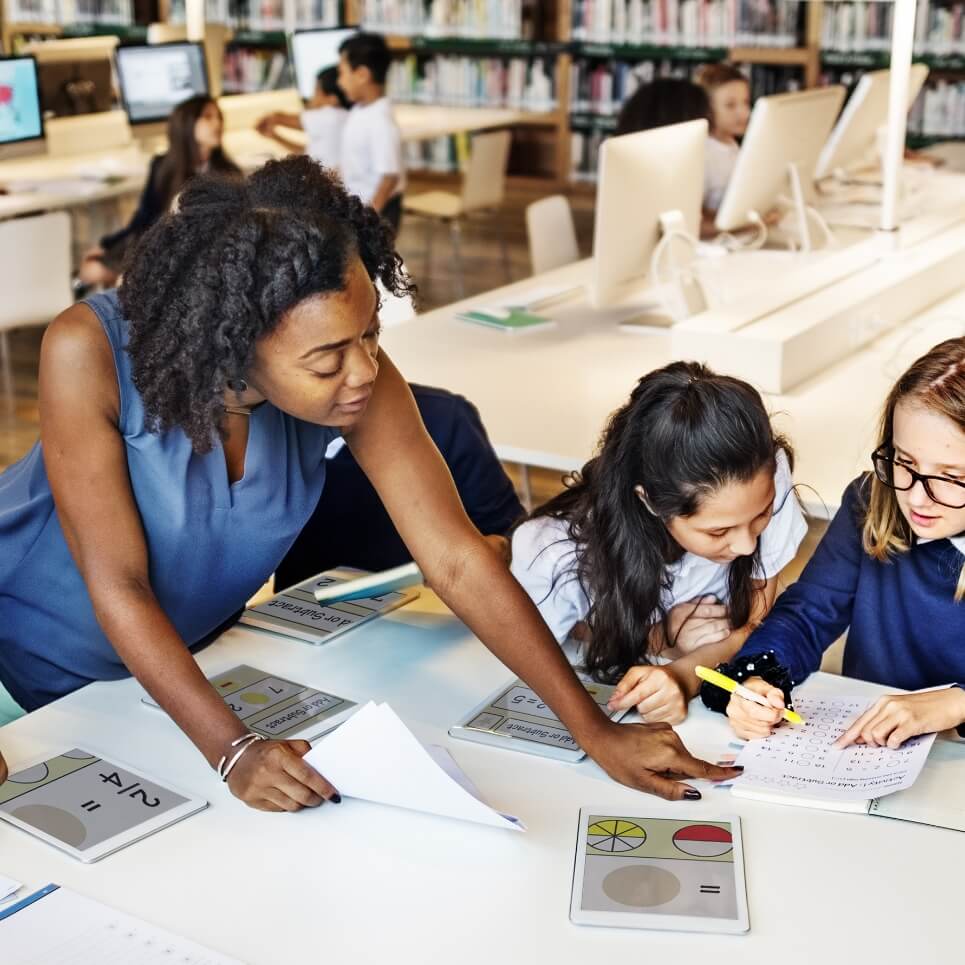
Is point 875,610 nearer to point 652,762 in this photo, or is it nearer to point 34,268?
point 652,762

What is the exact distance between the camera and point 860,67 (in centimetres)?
732

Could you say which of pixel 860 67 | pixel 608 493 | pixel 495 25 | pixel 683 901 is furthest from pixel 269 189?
pixel 495 25

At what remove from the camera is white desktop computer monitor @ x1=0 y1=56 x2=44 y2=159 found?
541 centimetres

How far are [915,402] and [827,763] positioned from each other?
445mm

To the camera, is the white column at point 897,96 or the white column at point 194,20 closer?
the white column at point 897,96

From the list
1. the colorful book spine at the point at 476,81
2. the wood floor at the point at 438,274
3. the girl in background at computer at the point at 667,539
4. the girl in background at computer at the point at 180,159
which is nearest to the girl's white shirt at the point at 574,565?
the girl in background at computer at the point at 667,539

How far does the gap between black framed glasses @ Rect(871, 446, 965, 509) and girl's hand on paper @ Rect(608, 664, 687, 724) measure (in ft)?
1.18

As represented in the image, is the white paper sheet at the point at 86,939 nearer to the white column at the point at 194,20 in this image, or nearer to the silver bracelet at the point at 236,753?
the silver bracelet at the point at 236,753

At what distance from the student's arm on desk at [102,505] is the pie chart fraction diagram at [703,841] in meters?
0.46

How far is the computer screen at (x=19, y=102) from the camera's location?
541 cm

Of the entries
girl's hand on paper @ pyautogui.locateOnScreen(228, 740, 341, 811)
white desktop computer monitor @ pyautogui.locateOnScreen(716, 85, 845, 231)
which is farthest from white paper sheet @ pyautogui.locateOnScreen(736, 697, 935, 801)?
white desktop computer monitor @ pyautogui.locateOnScreen(716, 85, 845, 231)

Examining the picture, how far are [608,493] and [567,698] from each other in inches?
14.5

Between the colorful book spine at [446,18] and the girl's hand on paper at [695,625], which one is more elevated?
the colorful book spine at [446,18]

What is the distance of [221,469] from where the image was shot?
1.59 metres
